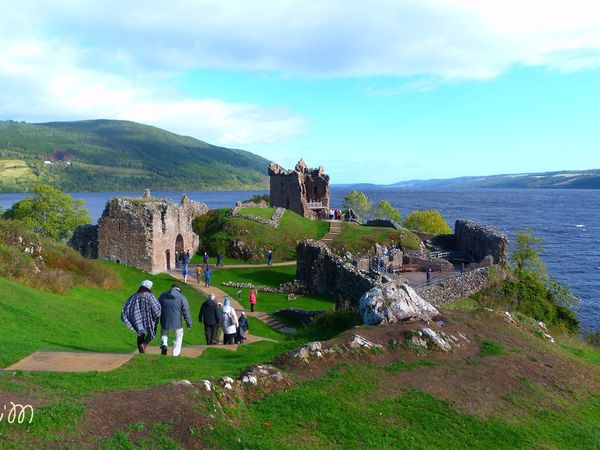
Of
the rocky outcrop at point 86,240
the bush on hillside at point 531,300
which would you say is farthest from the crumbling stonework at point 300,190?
the bush on hillside at point 531,300

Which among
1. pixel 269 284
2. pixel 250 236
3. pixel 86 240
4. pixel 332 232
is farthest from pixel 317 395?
pixel 332 232

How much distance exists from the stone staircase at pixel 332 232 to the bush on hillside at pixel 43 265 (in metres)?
26.8

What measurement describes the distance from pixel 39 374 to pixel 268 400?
4869mm

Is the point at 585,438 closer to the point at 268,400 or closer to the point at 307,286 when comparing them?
the point at 268,400

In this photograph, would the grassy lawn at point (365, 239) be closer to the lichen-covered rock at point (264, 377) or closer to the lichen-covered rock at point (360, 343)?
the lichen-covered rock at point (360, 343)

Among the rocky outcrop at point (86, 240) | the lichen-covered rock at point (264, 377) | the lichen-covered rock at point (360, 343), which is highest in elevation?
the rocky outcrop at point (86, 240)

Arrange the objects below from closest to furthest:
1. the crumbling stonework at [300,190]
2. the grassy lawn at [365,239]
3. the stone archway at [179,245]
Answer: the stone archway at [179,245] → the grassy lawn at [365,239] → the crumbling stonework at [300,190]

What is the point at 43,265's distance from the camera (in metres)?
24.5

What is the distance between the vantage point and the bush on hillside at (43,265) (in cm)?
2147

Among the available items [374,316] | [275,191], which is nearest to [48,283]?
[374,316]

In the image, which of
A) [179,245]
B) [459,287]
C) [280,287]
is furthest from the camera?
[179,245]

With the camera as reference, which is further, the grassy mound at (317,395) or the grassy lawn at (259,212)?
the grassy lawn at (259,212)

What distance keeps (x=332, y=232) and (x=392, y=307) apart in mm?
37903

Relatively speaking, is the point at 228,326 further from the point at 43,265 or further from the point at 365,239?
the point at 365,239
